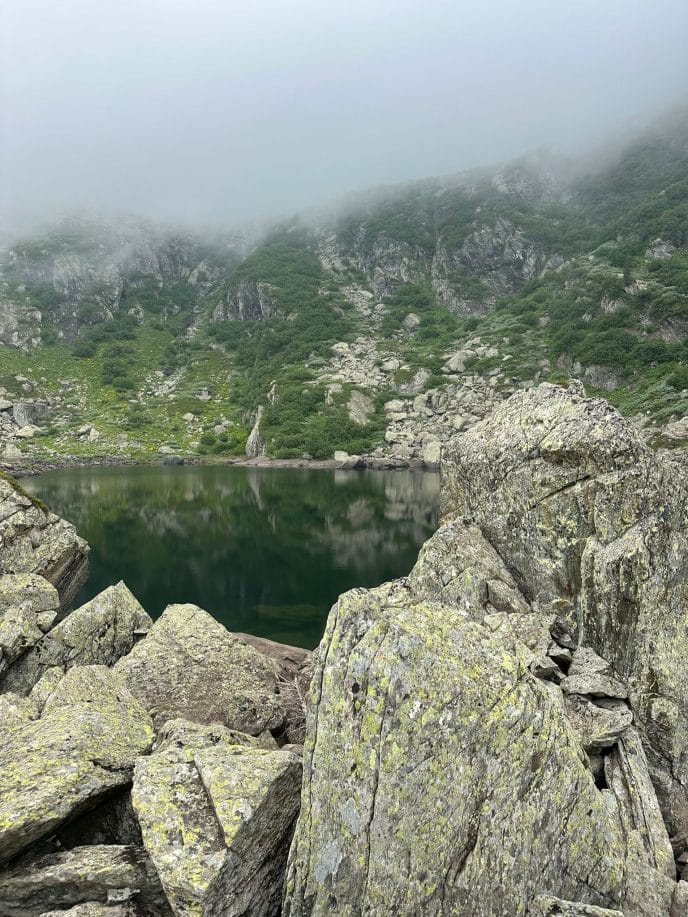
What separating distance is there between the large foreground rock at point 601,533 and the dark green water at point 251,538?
18.4 metres

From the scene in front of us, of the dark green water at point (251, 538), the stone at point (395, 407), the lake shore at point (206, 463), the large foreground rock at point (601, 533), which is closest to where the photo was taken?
the large foreground rock at point (601, 533)

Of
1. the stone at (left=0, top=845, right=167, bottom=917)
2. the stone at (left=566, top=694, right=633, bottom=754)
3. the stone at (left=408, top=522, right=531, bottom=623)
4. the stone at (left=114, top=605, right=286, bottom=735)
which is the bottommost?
the stone at (left=114, top=605, right=286, bottom=735)


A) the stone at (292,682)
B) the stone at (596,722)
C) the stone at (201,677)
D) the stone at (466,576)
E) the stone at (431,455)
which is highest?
the stone at (596,722)

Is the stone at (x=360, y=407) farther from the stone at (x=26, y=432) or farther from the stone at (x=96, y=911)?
the stone at (x=96, y=911)

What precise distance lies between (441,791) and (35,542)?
28896mm

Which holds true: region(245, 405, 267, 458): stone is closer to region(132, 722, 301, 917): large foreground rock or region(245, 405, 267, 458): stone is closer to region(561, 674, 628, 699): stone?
region(561, 674, 628, 699): stone

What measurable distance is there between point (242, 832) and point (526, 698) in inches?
207

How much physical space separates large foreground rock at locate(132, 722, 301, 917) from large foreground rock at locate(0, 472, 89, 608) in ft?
77.5

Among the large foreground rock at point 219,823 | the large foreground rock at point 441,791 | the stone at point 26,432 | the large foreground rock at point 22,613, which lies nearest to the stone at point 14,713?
the large foreground rock at point 219,823

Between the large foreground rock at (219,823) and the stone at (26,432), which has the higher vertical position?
the large foreground rock at (219,823)

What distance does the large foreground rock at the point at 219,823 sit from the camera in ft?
24.4

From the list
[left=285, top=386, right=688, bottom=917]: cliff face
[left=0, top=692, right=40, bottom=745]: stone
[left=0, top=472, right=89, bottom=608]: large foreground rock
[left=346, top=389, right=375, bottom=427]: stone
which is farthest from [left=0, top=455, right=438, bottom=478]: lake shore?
[left=0, top=692, right=40, bottom=745]: stone

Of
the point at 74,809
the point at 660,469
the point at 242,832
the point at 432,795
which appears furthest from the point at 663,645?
the point at 74,809

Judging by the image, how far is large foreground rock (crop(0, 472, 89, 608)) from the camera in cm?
2816
